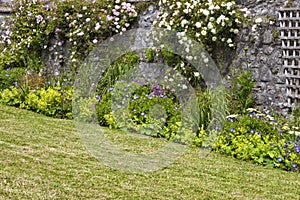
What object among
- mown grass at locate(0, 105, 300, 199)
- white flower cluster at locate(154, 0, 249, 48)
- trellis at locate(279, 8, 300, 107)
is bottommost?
mown grass at locate(0, 105, 300, 199)

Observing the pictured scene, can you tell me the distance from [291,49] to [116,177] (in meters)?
2.94

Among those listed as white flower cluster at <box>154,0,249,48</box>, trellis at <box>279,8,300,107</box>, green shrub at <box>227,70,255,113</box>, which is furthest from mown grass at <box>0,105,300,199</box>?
white flower cluster at <box>154,0,249,48</box>

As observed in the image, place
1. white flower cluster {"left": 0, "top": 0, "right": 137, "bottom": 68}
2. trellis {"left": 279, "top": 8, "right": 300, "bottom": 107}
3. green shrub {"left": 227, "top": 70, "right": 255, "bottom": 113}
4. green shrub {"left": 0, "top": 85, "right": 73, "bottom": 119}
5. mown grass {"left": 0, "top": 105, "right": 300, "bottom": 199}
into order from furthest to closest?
white flower cluster {"left": 0, "top": 0, "right": 137, "bottom": 68} → green shrub {"left": 0, "top": 85, "right": 73, "bottom": 119} → green shrub {"left": 227, "top": 70, "right": 255, "bottom": 113} → trellis {"left": 279, "top": 8, "right": 300, "bottom": 107} → mown grass {"left": 0, "top": 105, "right": 300, "bottom": 199}

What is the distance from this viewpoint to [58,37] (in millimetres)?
8094

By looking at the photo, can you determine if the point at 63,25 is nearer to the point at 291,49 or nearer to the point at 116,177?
the point at 291,49

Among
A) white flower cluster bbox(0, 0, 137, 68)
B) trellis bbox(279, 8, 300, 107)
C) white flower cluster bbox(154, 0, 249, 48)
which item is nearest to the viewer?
trellis bbox(279, 8, 300, 107)

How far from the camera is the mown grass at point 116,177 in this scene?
11.8 feet

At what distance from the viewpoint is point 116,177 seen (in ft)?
13.0

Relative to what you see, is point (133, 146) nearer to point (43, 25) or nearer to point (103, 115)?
point (103, 115)

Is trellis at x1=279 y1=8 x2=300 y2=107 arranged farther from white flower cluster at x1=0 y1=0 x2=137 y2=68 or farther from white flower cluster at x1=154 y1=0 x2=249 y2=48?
white flower cluster at x1=0 y1=0 x2=137 y2=68

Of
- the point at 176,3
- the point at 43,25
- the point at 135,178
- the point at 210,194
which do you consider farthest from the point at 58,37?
the point at 210,194

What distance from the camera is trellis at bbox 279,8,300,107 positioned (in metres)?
5.54

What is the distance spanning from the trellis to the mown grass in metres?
1.47

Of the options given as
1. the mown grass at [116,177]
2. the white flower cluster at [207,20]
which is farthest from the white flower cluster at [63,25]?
the mown grass at [116,177]
